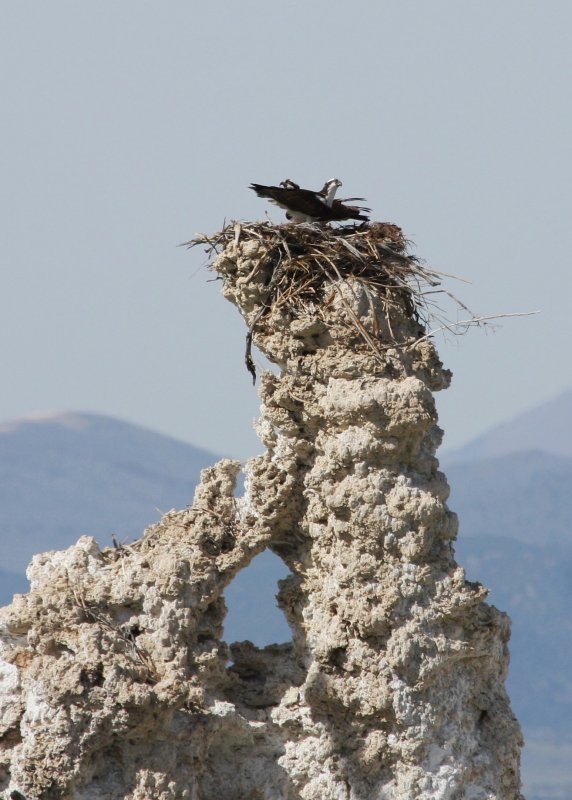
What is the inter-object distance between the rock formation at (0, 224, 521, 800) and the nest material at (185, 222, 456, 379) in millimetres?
15

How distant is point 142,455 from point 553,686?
3806cm

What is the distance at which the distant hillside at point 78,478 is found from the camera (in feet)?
314

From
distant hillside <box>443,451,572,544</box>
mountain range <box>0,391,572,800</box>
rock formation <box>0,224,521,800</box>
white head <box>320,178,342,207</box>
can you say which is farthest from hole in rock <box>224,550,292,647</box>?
rock formation <box>0,224,521,800</box>

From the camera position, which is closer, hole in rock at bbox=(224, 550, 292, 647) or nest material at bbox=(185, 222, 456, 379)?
nest material at bbox=(185, 222, 456, 379)

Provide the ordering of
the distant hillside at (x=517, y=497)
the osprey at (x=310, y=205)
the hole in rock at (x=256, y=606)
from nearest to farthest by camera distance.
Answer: the osprey at (x=310, y=205) → the hole in rock at (x=256, y=606) → the distant hillside at (x=517, y=497)

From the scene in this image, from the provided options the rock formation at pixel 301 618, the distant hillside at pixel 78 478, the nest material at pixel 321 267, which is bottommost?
the rock formation at pixel 301 618

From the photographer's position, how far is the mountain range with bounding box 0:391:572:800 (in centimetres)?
8344

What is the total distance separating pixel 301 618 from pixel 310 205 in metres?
2.54

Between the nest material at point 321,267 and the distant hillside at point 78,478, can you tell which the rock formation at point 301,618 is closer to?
the nest material at point 321,267

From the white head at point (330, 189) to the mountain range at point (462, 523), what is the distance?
189 ft

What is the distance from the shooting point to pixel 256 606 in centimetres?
8256

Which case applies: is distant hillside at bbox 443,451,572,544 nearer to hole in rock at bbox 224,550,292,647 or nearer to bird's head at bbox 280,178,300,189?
hole in rock at bbox 224,550,292,647

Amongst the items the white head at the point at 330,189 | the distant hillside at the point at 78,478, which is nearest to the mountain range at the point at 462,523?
the distant hillside at the point at 78,478

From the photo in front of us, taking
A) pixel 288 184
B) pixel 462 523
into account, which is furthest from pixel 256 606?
pixel 288 184
